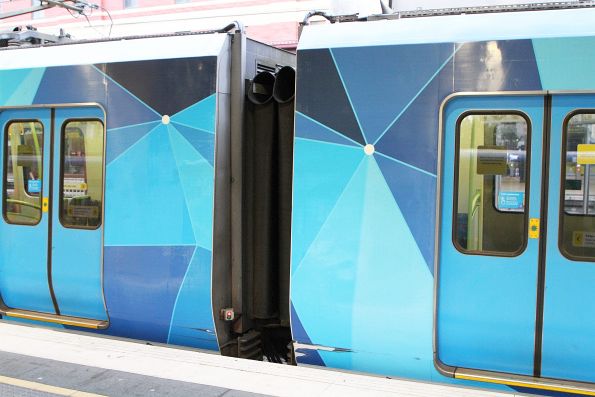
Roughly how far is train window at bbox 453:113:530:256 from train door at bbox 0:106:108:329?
3.06 metres

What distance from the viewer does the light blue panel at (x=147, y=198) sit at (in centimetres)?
498

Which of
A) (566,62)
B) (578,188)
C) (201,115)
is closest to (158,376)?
(201,115)

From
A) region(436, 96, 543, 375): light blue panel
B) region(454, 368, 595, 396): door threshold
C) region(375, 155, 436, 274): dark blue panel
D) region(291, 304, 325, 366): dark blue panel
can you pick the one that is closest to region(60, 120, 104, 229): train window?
region(291, 304, 325, 366): dark blue panel

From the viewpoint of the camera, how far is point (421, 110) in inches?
168

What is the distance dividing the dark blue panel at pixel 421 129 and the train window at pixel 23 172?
11.1 ft

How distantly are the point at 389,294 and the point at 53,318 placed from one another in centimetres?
318

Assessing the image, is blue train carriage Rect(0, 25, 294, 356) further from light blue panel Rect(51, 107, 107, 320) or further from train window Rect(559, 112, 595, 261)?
train window Rect(559, 112, 595, 261)

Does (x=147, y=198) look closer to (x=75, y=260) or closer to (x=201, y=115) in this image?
(x=201, y=115)

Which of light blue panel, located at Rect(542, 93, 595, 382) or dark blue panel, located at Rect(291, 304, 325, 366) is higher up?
light blue panel, located at Rect(542, 93, 595, 382)

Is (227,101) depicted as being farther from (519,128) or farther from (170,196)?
(519,128)

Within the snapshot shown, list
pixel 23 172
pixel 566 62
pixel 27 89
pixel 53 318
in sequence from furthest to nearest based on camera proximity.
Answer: pixel 23 172
pixel 27 89
pixel 53 318
pixel 566 62

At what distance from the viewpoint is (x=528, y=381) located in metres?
4.05

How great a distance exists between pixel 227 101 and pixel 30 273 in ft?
8.36

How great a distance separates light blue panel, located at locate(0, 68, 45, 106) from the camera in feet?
18.5
